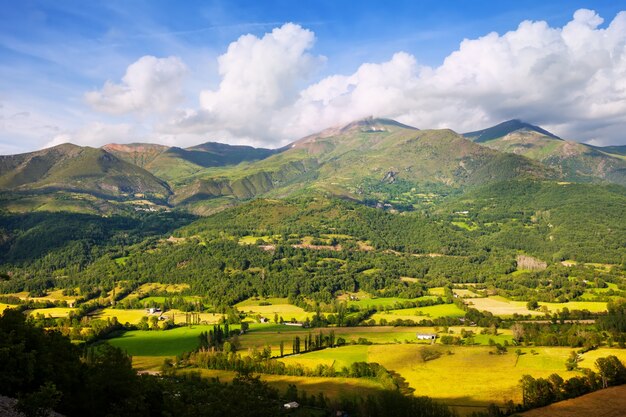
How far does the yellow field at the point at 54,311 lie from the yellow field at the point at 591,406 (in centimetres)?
13924

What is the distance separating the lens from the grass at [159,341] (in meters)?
114

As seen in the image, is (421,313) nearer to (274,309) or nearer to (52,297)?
(274,309)

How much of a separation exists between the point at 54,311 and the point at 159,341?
182 feet

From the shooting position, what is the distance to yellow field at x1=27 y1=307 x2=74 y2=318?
147125 millimetres

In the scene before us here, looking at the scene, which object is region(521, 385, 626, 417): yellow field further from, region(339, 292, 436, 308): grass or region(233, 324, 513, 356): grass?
region(339, 292, 436, 308): grass

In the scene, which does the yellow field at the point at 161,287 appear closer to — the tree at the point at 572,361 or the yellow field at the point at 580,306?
the yellow field at the point at 580,306

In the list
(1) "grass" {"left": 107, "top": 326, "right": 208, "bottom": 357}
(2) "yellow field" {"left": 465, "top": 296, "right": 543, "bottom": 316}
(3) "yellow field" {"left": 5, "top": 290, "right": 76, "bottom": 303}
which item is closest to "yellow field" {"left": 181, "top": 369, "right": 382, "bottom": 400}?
(1) "grass" {"left": 107, "top": 326, "right": 208, "bottom": 357}

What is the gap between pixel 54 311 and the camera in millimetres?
153000

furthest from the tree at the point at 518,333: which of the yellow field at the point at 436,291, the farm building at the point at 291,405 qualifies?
the farm building at the point at 291,405

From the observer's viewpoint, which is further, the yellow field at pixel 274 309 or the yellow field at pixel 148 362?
the yellow field at pixel 274 309

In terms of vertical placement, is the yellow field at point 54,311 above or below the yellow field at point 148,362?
above

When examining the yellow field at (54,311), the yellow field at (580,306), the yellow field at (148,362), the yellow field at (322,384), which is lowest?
the yellow field at (322,384)

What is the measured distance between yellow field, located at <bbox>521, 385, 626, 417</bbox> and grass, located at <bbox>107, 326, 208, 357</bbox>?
79.4 meters

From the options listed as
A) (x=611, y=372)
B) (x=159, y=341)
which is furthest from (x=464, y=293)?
(x=159, y=341)
